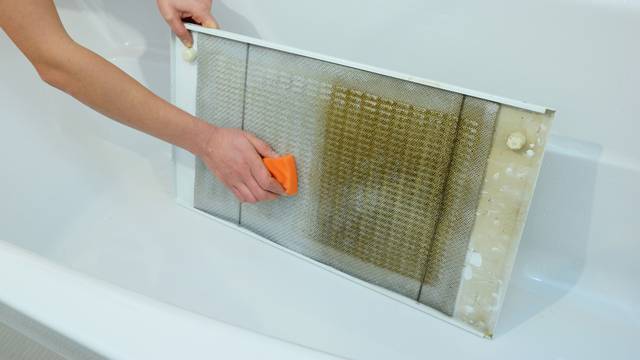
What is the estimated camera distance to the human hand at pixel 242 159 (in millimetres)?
942

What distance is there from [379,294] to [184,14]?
2.07 ft

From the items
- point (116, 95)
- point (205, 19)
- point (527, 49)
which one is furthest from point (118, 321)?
point (527, 49)

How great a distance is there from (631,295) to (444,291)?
42cm

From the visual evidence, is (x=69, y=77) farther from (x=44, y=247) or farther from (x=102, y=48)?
(x=102, y=48)

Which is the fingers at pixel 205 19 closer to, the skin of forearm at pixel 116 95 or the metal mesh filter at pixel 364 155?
the metal mesh filter at pixel 364 155

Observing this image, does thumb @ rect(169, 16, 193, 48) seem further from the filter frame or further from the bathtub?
the bathtub

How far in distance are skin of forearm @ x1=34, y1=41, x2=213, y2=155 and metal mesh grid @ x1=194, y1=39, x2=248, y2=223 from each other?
0.25ft

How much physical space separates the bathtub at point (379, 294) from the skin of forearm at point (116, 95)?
28 cm

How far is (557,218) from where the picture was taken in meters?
1.06

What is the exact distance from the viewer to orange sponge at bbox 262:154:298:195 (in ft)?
3.10

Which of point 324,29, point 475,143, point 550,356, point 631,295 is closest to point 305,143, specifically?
point 475,143

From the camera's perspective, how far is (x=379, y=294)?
980 mm

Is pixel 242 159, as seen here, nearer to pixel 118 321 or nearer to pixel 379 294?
pixel 379 294

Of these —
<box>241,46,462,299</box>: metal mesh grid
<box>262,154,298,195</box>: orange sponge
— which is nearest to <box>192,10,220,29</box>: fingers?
<box>241,46,462,299</box>: metal mesh grid
